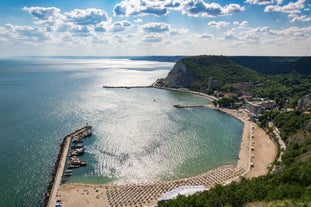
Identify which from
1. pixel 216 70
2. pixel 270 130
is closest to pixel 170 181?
pixel 270 130

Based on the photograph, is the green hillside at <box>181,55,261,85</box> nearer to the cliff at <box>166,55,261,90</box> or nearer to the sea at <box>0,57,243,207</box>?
the cliff at <box>166,55,261,90</box>

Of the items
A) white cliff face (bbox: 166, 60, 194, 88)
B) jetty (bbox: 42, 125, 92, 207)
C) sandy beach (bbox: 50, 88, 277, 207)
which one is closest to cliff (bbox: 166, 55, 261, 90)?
white cliff face (bbox: 166, 60, 194, 88)

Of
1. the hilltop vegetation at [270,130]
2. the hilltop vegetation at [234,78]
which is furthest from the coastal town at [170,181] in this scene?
the hilltop vegetation at [234,78]

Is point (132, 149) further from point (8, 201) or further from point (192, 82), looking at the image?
point (192, 82)

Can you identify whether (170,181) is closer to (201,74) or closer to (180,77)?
(180,77)

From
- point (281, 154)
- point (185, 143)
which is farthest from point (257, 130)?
point (185, 143)

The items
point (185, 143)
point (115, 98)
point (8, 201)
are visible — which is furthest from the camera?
point (115, 98)
